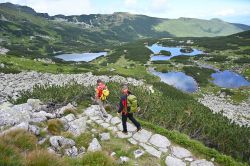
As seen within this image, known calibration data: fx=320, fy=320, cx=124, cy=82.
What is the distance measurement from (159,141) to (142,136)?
37.4 inches

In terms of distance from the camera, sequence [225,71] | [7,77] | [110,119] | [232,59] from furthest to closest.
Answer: [232,59]
[225,71]
[7,77]
[110,119]

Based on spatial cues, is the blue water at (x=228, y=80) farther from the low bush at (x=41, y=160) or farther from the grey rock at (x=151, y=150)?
the low bush at (x=41, y=160)

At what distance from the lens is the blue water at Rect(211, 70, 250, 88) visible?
57.5 m

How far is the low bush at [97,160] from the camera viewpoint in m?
10.8

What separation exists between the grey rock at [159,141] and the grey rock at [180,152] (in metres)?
0.48

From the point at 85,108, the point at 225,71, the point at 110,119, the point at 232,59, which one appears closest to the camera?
the point at 110,119

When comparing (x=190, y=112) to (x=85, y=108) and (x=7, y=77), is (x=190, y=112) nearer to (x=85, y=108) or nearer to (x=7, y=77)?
(x=85, y=108)

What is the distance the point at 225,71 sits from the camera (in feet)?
221

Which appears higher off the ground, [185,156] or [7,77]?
[185,156]

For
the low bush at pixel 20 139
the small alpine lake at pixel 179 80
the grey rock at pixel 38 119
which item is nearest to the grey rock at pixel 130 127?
the grey rock at pixel 38 119

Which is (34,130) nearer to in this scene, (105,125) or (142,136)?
(105,125)

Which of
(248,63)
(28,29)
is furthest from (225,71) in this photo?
(28,29)

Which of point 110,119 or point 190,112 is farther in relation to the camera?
point 190,112

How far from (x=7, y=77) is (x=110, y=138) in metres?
37.7
